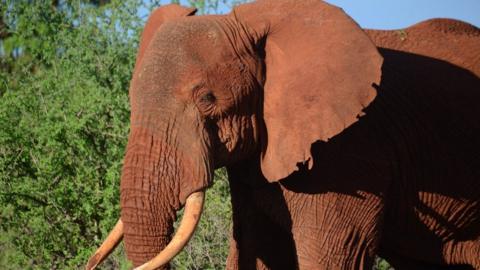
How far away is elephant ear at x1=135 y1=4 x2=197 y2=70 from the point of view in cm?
554

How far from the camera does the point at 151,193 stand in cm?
480

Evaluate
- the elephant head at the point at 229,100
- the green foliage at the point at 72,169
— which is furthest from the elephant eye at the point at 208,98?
the green foliage at the point at 72,169

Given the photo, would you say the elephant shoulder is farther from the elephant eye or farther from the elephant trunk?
the elephant trunk

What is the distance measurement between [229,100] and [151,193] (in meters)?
0.59

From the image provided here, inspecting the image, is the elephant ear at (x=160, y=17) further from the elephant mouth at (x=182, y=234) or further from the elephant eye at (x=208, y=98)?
the elephant mouth at (x=182, y=234)

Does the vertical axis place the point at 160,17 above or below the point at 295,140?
above

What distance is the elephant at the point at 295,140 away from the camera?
484 centimetres

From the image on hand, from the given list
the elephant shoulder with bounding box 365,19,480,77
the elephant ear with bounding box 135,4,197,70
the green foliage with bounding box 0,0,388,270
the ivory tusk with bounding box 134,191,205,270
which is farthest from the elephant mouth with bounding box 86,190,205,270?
the green foliage with bounding box 0,0,388,270

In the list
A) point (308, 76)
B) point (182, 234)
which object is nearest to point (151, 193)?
point (182, 234)

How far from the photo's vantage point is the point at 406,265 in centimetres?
612

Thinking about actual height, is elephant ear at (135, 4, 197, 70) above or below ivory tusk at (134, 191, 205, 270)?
above

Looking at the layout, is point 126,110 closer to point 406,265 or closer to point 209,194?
point 209,194

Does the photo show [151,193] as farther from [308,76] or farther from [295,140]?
[308,76]

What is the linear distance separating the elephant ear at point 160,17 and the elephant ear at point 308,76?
44 centimetres
